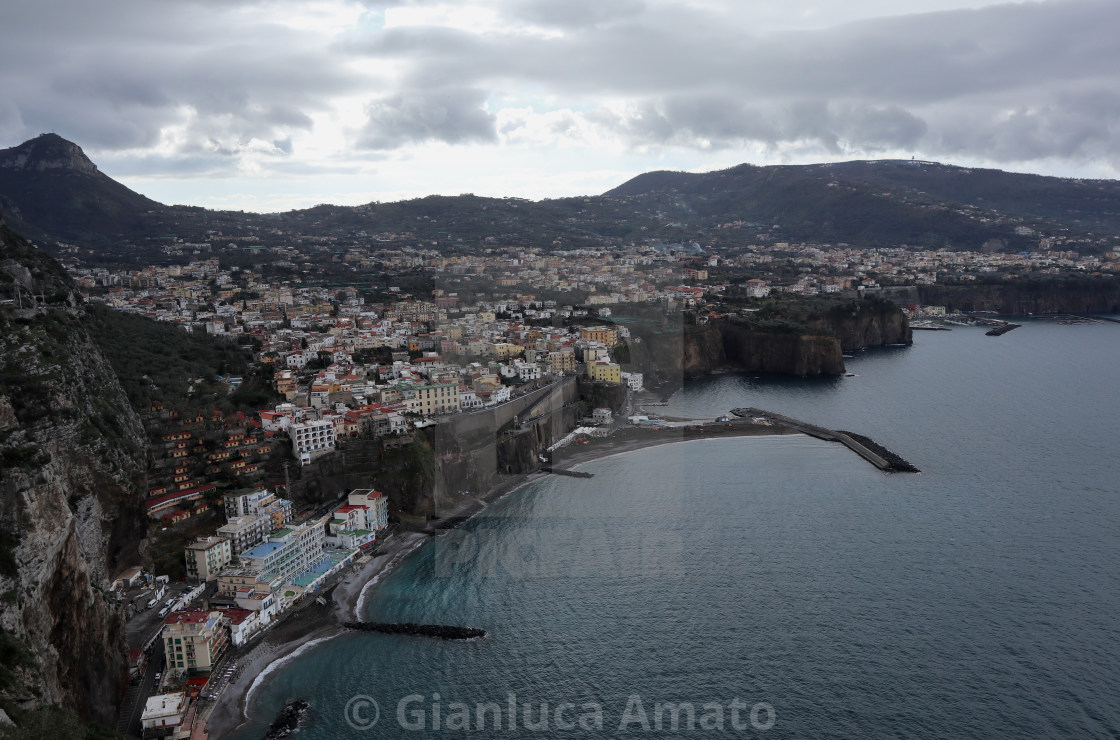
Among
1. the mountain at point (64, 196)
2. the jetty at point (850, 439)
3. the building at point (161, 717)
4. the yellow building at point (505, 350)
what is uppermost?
the mountain at point (64, 196)

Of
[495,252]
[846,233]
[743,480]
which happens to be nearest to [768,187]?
[846,233]

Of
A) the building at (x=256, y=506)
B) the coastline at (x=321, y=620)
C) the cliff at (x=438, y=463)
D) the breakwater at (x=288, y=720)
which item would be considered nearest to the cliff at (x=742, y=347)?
the coastline at (x=321, y=620)

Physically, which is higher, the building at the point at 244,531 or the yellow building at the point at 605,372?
the yellow building at the point at 605,372

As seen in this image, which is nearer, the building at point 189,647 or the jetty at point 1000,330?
the building at point 189,647

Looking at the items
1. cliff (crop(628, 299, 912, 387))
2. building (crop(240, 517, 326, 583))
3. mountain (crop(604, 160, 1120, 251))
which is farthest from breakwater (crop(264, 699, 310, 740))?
mountain (crop(604, 160, 1120, 251))

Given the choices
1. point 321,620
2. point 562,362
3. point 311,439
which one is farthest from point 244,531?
point 562,362

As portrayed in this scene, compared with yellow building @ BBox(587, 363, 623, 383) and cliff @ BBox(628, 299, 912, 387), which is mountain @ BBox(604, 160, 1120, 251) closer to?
cliff @ BBox(628, 299, 912, 387)

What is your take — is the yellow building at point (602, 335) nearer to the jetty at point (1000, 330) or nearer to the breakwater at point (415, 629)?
the breakwater at point (415, 629)

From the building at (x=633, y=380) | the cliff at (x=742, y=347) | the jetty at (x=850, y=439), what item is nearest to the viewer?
the jetty at (x=850, y=439)
